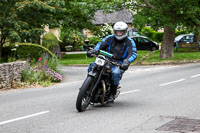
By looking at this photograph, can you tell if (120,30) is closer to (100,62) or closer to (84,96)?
(100,62)

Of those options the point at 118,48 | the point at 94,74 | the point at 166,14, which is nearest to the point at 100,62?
the point at 94,74

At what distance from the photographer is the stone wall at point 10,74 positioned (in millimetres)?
12816

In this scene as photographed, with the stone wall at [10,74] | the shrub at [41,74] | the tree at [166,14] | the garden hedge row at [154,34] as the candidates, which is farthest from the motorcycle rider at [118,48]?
the garden hedge row at [154,34]

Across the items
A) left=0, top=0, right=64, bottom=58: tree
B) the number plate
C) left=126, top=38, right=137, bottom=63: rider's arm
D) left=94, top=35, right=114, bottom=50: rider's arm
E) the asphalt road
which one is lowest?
the asphalt road

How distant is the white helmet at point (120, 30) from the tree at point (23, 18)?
822cm

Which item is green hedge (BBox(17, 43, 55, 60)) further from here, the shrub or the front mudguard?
the front mudguard

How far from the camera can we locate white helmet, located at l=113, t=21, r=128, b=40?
844cm

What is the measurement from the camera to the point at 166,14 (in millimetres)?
24828

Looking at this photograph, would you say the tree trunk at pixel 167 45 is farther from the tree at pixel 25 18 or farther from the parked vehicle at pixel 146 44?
the parked vehicle at pixel 146 44

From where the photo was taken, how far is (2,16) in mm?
16703

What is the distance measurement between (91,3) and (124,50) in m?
17.3

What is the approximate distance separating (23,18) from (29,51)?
5.26ft

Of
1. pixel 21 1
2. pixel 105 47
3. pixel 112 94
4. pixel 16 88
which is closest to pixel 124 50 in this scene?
pixel 105 47

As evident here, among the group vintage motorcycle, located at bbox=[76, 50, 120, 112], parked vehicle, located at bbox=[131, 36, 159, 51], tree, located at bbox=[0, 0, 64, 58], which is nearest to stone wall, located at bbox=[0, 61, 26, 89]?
tree, located at bbox=[0, 0, 64, 58]
